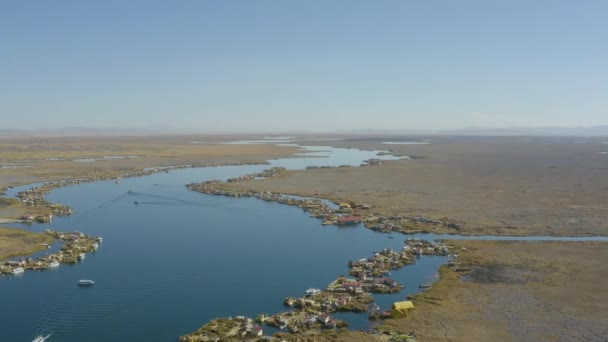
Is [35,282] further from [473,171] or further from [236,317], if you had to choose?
[473,171]

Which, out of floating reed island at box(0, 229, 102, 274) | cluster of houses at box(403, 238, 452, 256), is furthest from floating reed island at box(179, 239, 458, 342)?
floating reed island at box(0, 229, 102, 274)

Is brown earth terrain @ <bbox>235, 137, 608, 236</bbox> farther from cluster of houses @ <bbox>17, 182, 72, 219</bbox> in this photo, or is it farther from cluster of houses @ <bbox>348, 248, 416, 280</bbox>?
cluster of houses @ <bbox>17, 182, 72, 219</bbox>

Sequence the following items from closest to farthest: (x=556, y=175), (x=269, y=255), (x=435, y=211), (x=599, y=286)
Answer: (x=599, y=286) < (x=269, y=255) < (x=435, y=211) < (x=556, y=175)

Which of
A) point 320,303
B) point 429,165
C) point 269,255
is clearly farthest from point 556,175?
point 320,303

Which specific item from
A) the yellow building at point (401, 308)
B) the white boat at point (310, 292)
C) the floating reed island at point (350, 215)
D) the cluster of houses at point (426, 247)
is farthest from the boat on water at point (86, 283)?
the floating reed island at point (350, 215)

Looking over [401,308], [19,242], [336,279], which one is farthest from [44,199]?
[401,308]

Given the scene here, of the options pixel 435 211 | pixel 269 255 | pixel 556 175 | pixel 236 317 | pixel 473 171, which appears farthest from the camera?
pixel 473 171
